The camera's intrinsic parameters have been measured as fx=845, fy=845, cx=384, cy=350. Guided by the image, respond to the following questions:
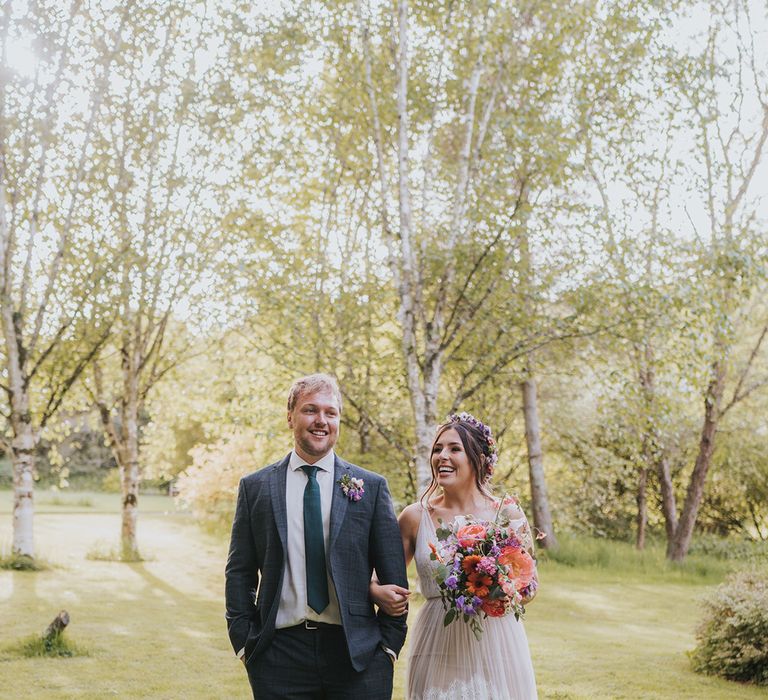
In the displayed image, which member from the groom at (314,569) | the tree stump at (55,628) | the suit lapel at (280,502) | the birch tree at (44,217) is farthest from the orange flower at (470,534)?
the birch tree at (44,217)

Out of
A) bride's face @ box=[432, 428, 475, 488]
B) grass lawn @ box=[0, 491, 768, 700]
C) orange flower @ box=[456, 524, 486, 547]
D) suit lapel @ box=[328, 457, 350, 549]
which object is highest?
bride's face @ box=[432, 428, 475, 488]

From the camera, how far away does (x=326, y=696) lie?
3717mm

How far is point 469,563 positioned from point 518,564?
29 cm

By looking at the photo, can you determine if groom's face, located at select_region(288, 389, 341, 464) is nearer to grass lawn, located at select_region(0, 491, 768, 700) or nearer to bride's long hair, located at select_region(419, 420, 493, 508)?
bride's long hair, located at select_region(419, 420, 493, 508)

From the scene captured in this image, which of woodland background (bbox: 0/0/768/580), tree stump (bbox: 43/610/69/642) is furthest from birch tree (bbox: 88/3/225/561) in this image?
tree stump (bbox: 43/610/69/642)

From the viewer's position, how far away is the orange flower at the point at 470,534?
4.14 meters

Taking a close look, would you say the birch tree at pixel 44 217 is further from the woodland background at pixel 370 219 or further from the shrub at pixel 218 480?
the shrub at pixel 218 480

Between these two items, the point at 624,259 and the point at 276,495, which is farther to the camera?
the point at 624,259

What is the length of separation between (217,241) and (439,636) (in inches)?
522

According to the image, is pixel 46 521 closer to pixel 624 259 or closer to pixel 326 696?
pixel 624 259

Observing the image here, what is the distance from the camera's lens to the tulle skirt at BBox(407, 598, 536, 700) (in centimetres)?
429

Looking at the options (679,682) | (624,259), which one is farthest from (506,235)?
(679,682)

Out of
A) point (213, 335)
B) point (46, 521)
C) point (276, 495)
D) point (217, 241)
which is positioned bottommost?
point (46, 521)

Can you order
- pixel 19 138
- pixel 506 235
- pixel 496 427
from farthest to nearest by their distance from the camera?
pixel 496 427 → pixel 19 138 → pixel 506 235
